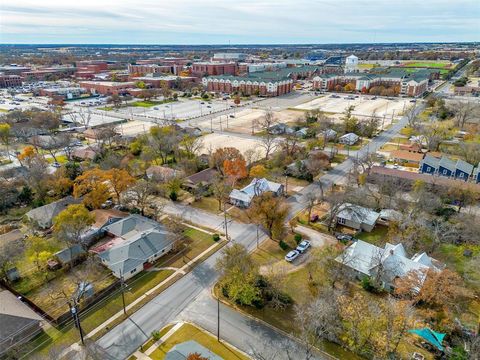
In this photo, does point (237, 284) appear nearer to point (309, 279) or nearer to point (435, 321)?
point (309, 279)

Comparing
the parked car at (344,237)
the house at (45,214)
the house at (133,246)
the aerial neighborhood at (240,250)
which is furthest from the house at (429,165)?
the house at (45,214)

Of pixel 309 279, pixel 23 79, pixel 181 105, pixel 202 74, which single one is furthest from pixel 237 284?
pixel 23 79

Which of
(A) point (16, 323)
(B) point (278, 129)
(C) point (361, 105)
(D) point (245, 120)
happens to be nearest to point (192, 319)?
(A) point (16, 323)

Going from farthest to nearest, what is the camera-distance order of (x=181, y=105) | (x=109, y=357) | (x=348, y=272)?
(x=181, y=105) → (x=348, y=272) → (x=109, y=357)

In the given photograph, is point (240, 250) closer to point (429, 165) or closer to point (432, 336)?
point (432, 336)

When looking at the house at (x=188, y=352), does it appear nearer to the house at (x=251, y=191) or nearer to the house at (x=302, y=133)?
the house at (x=251, y=191)

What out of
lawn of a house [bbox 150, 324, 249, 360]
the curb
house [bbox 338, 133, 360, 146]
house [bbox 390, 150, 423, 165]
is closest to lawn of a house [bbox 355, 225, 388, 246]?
the curb
